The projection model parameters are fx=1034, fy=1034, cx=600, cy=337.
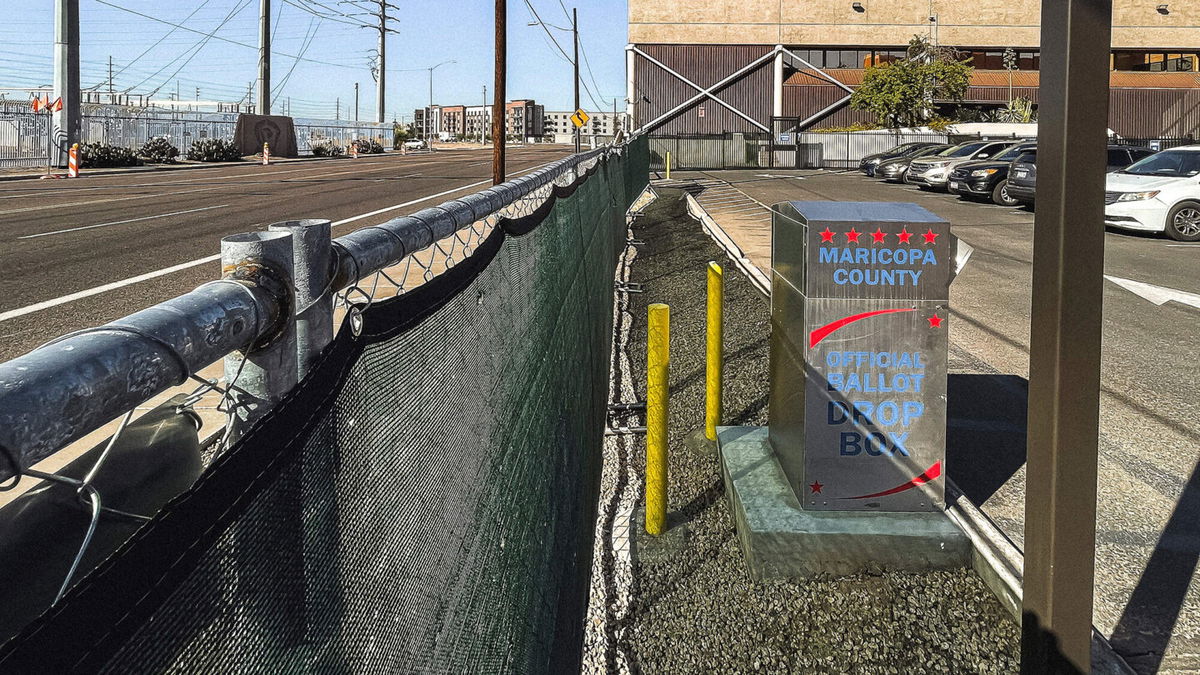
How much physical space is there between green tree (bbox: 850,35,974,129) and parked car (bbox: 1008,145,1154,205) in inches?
1194

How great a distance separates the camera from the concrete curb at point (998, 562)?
3914 millimetres

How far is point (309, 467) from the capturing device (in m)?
1.32

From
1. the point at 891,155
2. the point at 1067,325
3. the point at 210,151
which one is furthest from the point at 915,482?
the point at 210,151

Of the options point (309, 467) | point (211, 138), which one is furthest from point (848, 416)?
point (211, 138)

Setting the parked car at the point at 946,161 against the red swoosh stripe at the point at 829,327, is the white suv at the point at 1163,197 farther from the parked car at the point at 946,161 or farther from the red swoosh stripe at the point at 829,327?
the red swoosh stripe at the point at 829,327

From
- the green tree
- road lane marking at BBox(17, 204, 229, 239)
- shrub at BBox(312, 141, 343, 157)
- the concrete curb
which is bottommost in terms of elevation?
the concrete curb

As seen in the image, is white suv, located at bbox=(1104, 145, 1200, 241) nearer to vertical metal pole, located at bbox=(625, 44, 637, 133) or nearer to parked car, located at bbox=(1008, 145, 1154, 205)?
parked car, located at bbox=(1008, 145, 1154, 205)

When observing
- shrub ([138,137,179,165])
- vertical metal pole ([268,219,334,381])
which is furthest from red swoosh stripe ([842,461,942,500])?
shrub ([138,137,179,165])

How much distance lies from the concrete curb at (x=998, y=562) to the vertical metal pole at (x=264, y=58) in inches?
2038

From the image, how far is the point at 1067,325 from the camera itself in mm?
3070

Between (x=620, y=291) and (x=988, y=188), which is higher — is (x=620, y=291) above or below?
below

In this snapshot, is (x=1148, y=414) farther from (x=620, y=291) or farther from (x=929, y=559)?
(x=620, y=291)

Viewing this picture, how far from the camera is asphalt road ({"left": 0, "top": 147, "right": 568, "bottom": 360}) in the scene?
9866 mm

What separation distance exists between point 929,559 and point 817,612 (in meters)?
0.64
